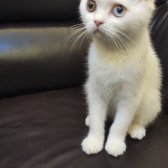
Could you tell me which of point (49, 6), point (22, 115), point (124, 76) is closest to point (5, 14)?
point (49, 6)

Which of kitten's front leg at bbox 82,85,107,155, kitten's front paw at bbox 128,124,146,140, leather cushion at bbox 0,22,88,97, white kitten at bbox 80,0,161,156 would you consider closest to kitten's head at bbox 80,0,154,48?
white kitten at bbox 80,0,161,156

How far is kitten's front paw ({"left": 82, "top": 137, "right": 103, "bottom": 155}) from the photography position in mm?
983

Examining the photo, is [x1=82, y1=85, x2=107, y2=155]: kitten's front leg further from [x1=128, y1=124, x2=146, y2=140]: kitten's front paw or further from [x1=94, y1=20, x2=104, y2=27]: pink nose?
[x1=94, y1=20, x2=104, y2=27]: pink nose

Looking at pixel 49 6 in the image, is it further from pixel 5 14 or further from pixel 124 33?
pixel 124 33

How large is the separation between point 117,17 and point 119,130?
1.19 ft

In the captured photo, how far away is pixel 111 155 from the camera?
0.98m

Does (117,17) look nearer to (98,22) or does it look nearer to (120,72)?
(98,22)

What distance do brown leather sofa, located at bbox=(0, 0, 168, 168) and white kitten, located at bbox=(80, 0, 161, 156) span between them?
5 cm

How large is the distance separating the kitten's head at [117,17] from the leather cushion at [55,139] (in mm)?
365

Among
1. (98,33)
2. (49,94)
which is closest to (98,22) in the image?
(98,33)

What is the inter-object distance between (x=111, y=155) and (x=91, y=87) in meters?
0.22

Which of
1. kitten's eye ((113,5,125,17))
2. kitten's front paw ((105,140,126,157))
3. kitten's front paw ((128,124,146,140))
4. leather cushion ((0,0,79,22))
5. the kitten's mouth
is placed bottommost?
kitten's front paw ((128,124,146,140))

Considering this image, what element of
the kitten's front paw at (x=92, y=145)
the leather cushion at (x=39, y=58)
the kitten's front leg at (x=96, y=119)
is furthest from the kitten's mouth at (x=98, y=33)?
the leather cushion at (x=39, y=58)

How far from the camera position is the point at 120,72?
3.13ft
